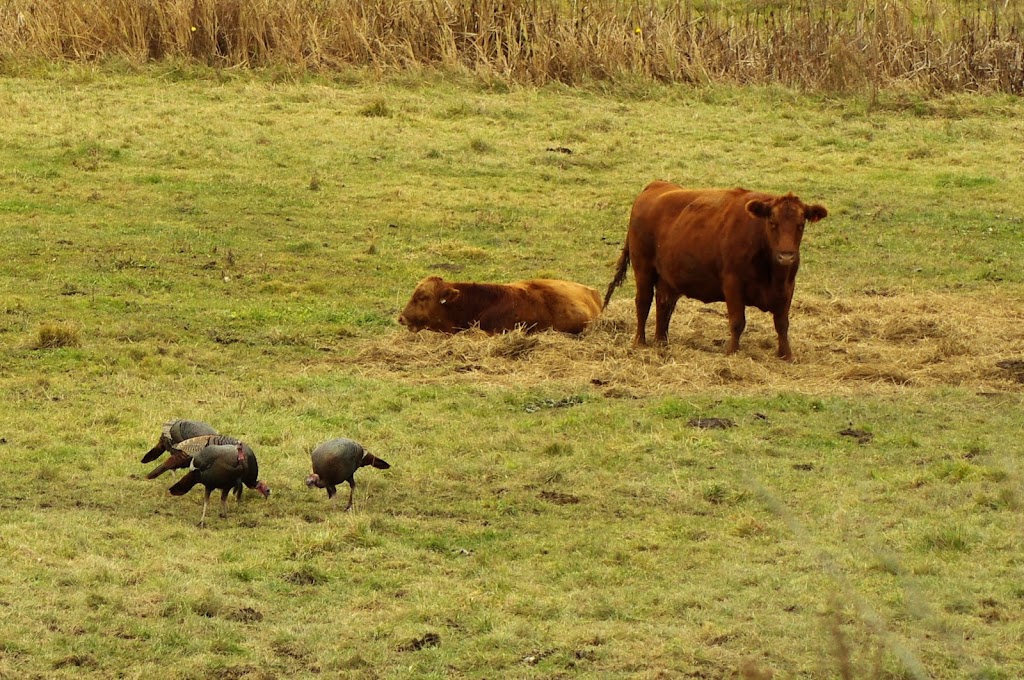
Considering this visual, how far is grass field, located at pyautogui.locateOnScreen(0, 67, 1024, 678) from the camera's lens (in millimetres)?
6227

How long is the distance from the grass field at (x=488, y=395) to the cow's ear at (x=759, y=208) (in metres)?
1.06

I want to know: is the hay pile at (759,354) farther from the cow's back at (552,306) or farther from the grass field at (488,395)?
the cow's back at (552,306)

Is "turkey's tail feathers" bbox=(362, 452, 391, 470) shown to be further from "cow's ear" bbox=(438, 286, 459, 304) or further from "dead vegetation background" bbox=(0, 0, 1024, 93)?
"dead vegetation background" bbox=(0, 0, 1024, 93)

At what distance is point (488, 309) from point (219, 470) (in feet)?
16.8

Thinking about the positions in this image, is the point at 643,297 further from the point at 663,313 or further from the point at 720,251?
the point at 720,251

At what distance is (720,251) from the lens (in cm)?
1155

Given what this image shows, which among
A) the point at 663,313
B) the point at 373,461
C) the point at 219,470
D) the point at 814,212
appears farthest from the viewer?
the point at 663,313

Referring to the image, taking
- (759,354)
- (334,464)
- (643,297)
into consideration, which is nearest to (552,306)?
(643,297)

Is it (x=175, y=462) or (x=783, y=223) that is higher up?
(x=783, y=223)

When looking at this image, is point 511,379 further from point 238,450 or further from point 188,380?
point 238,450

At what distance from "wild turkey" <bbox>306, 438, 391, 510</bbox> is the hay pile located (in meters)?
3.00

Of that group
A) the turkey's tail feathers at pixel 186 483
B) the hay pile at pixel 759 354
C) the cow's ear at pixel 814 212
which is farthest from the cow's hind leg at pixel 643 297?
the turkey's tail feathers at pixel 186 483

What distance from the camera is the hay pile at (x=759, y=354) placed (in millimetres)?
10727

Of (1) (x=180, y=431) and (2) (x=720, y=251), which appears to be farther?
(2) (x=720, y=251)
